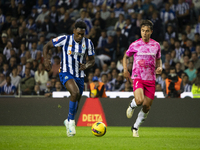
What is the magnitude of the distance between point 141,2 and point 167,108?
25.7ft

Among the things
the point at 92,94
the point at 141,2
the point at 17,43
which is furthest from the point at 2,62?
the point at 141,2

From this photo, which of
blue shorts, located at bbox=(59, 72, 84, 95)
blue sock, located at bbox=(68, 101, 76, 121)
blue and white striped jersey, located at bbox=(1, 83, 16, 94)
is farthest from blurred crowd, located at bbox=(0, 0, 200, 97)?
blue sock, located at bbox=(68, 101, 76, 121)

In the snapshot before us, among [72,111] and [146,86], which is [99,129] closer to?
[72,111]

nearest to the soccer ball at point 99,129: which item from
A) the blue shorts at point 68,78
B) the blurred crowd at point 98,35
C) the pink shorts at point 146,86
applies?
the blue shorts at point 68,78

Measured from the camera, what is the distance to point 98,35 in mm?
17359

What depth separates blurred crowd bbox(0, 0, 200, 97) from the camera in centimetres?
1441

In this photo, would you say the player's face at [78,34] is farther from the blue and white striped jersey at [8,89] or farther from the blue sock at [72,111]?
the blue and white striped jersey at [8,89]

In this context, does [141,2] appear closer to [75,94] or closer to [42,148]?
[75,94]

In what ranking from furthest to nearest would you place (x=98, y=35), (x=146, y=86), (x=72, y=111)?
(x=98, y=35)
(x=146, y=86)
(x=72, y=111)

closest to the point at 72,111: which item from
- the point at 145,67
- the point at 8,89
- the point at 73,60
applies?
the point at 73,60

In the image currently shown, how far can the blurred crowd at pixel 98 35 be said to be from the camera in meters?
14.4

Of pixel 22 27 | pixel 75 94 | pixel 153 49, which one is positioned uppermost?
pixel 22 27

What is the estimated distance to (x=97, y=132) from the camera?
751cm

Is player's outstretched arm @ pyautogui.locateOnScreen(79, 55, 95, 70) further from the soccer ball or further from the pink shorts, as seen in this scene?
the soccer ball
